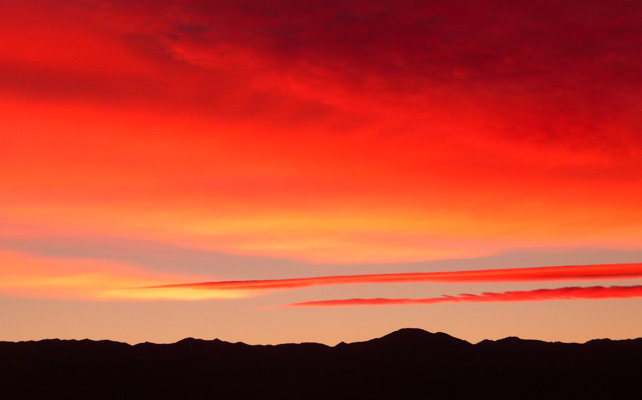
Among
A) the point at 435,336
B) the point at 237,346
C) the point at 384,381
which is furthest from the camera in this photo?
the point at 435,336

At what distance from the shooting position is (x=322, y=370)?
14050 cm

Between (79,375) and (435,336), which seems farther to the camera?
(435,336)

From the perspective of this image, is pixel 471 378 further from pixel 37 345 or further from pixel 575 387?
pixel 37 345

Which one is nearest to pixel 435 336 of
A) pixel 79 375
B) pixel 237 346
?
pixel 237 346

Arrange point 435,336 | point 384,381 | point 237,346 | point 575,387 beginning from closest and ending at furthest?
1. point 575,387
2. point 384,381
3. point 237,346
4. point 435,336

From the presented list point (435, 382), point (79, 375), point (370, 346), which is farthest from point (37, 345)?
point (435, 382)

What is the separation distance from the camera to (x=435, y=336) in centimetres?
15975

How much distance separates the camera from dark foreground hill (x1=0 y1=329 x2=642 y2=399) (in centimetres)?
12812

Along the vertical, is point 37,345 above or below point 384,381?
above

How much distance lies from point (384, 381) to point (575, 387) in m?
35.1

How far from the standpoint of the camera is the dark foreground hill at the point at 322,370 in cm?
12812

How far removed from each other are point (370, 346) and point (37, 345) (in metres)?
67.7

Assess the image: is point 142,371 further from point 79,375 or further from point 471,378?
point 471,378

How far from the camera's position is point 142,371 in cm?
13425
